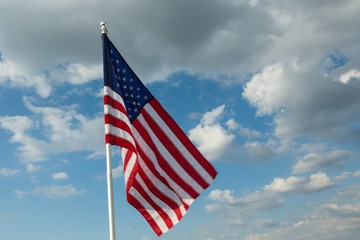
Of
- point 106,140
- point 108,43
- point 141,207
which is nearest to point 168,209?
point 141,207

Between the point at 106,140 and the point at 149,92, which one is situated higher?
the point at 149,92

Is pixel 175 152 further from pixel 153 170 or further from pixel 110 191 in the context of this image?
pixel 110 191

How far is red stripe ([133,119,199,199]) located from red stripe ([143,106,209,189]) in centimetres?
40

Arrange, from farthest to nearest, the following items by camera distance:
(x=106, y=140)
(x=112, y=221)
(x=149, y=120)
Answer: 1. (x=149, y=120)
2. (x=106, y=140)
3. (x=112, y=221)

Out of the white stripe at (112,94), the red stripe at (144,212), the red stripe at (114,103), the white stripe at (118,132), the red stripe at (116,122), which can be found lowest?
the red stripe at (144,212)

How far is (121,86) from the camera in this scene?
2005 cm

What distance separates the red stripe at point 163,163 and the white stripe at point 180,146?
2.40ft

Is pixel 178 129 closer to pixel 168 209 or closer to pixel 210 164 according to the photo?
pixel 210 164

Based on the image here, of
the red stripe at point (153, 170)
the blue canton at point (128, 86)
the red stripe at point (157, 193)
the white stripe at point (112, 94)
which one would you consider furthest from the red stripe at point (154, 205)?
the white stripe at point (112, 94)

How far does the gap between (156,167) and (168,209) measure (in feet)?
6.14

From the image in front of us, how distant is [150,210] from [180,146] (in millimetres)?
3036

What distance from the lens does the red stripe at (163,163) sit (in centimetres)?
1870

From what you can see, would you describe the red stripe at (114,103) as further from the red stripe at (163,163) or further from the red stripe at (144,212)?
the red stripe at (144,212)


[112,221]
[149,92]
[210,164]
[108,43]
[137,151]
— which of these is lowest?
[112,221]
